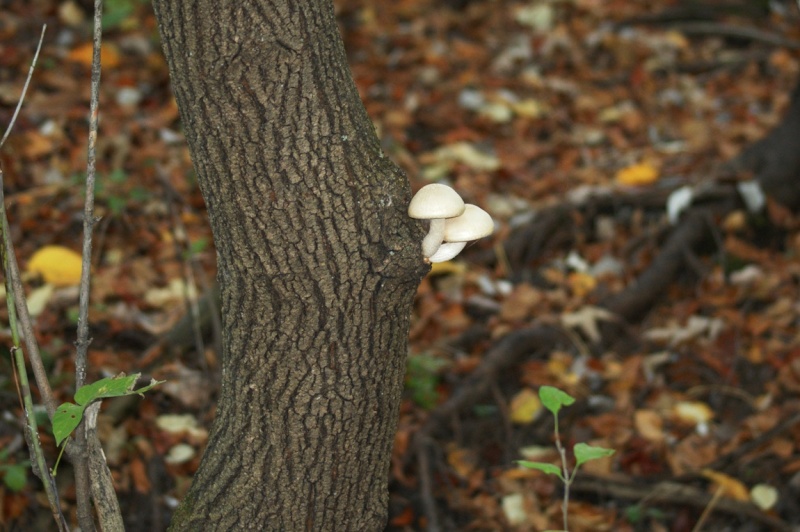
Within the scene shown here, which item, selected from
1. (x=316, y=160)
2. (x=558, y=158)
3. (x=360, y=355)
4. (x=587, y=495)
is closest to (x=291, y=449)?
(x=360, y=355)

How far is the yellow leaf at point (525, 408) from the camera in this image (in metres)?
3.56

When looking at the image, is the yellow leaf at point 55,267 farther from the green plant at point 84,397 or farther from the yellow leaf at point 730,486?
the yellow leaf at point 730,486

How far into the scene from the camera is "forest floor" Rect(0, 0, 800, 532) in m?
3.19

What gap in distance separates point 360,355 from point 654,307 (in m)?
2.69

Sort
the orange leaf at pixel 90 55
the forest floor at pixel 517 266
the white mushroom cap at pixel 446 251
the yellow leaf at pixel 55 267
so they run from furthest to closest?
the orange leaf at pixel 90 55 → the yellow leaf at pixel 55 267 → the forest floor at pixel 517 266 → the white mushroom cap at pixel 446 251

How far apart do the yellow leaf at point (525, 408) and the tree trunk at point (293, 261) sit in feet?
4.66

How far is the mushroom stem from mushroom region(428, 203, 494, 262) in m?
0.08

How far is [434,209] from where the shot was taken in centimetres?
196

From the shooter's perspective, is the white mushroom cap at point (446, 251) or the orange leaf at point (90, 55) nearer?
the white mushroom cap at point (446, 251)

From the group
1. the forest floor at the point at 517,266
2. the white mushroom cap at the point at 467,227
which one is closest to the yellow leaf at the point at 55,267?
the forest floor at the point at 517,266

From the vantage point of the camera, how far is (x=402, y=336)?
6.84 feet

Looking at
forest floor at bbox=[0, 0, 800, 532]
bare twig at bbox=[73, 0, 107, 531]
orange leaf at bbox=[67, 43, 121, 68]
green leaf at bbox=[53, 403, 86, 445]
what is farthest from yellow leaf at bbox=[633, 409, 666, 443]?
orange leaf at bbox=[67, 43, 121, 68]

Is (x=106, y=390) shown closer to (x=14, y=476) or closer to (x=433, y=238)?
(x=433, y=238)

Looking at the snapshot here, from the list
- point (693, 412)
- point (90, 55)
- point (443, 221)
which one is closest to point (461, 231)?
point (443, 221)
